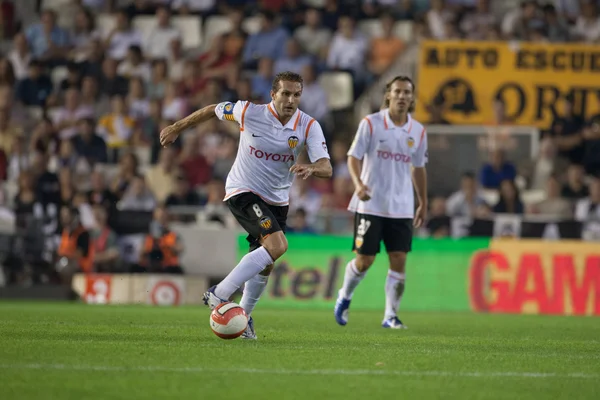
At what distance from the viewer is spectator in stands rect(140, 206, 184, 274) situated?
1769cm

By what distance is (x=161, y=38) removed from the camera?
23125 mm

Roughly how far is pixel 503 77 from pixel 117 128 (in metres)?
7.22

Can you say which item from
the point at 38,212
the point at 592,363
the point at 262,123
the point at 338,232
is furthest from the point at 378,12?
the point at 592,363

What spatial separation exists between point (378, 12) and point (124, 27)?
519 centimetres

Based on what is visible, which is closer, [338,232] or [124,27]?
[338,232]

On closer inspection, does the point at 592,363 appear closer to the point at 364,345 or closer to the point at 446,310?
the point at 364,345

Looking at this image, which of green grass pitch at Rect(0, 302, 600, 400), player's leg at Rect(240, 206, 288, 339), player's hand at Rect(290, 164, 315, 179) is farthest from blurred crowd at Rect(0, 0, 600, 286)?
player's hand at Rect(290, 164, 315, 179)

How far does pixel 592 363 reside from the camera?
25.1ft

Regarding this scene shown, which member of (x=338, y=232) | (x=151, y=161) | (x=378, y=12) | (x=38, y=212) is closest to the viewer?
(x=338, y=232)

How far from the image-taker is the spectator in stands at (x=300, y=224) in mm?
17766

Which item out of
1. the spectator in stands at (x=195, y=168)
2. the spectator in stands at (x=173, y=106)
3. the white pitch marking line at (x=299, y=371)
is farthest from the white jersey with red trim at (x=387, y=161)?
the spectator in stands at (x=173, y=106)

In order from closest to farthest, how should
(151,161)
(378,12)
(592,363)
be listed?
(592,363), (151,161), (378,12)

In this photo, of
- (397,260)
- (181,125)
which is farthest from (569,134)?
(181,125)

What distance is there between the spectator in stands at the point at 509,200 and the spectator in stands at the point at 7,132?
8967mm
